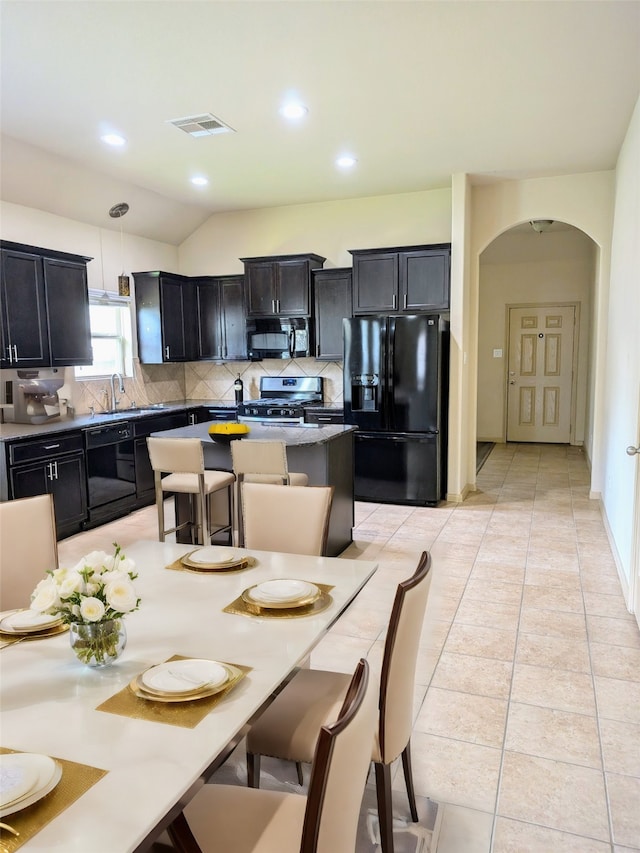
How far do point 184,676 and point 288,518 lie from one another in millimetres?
1197

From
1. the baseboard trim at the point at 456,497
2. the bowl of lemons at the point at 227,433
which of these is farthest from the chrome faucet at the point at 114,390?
the baseboard trim at the point at 456,497

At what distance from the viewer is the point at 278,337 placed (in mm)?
6941

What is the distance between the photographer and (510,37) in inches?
125

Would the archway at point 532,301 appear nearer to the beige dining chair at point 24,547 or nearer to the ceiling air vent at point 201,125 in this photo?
the ceiling air vent at point 201,125

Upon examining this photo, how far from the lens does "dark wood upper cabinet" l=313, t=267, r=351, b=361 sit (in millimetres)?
6453

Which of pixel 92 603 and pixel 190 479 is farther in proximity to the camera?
pixel 190 479

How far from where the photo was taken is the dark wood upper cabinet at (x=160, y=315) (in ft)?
22.0

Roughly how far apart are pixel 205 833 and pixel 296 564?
37.8 inches

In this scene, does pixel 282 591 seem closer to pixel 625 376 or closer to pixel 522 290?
pixel 625 376

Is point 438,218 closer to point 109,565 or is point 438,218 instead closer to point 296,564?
point 296,564

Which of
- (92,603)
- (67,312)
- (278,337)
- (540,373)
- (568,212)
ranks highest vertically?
(568,212)

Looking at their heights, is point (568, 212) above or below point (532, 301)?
above

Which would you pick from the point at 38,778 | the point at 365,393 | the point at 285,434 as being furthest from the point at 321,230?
the point at 38,778

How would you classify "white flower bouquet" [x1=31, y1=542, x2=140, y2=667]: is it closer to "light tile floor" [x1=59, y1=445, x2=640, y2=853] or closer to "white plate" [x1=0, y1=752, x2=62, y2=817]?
"white plate" [x1=0, y1=752, x2=62, y2=817]
